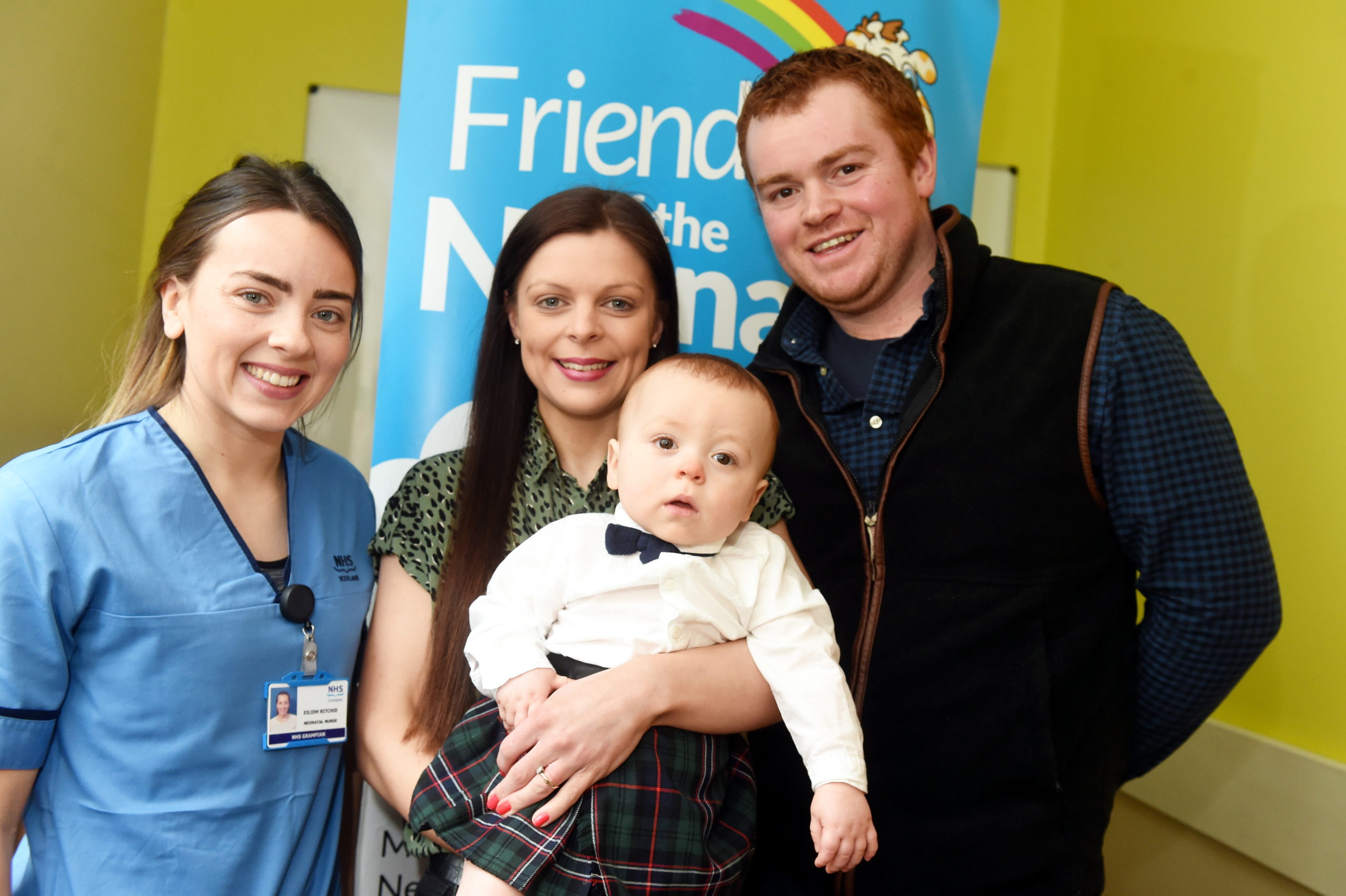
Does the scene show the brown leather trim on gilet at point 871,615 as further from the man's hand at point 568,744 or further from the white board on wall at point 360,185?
the white board on wall at point 360,185

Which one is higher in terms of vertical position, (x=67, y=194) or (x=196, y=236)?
(x=67, y=194)

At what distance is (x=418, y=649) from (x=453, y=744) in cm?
25

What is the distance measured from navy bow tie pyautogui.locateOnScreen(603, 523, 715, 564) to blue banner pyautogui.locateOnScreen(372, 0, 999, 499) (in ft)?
2.95

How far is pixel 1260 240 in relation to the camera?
2.47 metres

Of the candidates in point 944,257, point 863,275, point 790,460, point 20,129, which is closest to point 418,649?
point 790,460

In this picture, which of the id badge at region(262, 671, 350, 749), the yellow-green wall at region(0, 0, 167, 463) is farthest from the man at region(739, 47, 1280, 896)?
the yellow-green wall at region(0, 0, 167, 463)

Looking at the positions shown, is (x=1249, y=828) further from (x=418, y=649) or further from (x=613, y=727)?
(x=418, y=649)

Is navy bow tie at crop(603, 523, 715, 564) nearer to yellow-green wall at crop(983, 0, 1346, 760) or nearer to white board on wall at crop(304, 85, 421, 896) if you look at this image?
yellow-green wall at crop(983, 0, 1346, 760)

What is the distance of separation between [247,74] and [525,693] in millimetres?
3274

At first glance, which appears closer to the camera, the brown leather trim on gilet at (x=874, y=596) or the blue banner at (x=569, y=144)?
the brown leather trim on gilet at (x=874, y=596)

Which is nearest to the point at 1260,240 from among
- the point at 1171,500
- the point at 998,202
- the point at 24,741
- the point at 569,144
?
the point at 1171,500

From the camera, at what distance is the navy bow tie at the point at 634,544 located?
4.51 feet

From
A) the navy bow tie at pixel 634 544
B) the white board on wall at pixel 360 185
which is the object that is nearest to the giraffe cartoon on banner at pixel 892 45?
the navy bow tie at pixel 634 544

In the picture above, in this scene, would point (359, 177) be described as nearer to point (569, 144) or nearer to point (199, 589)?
point (569, 144)
